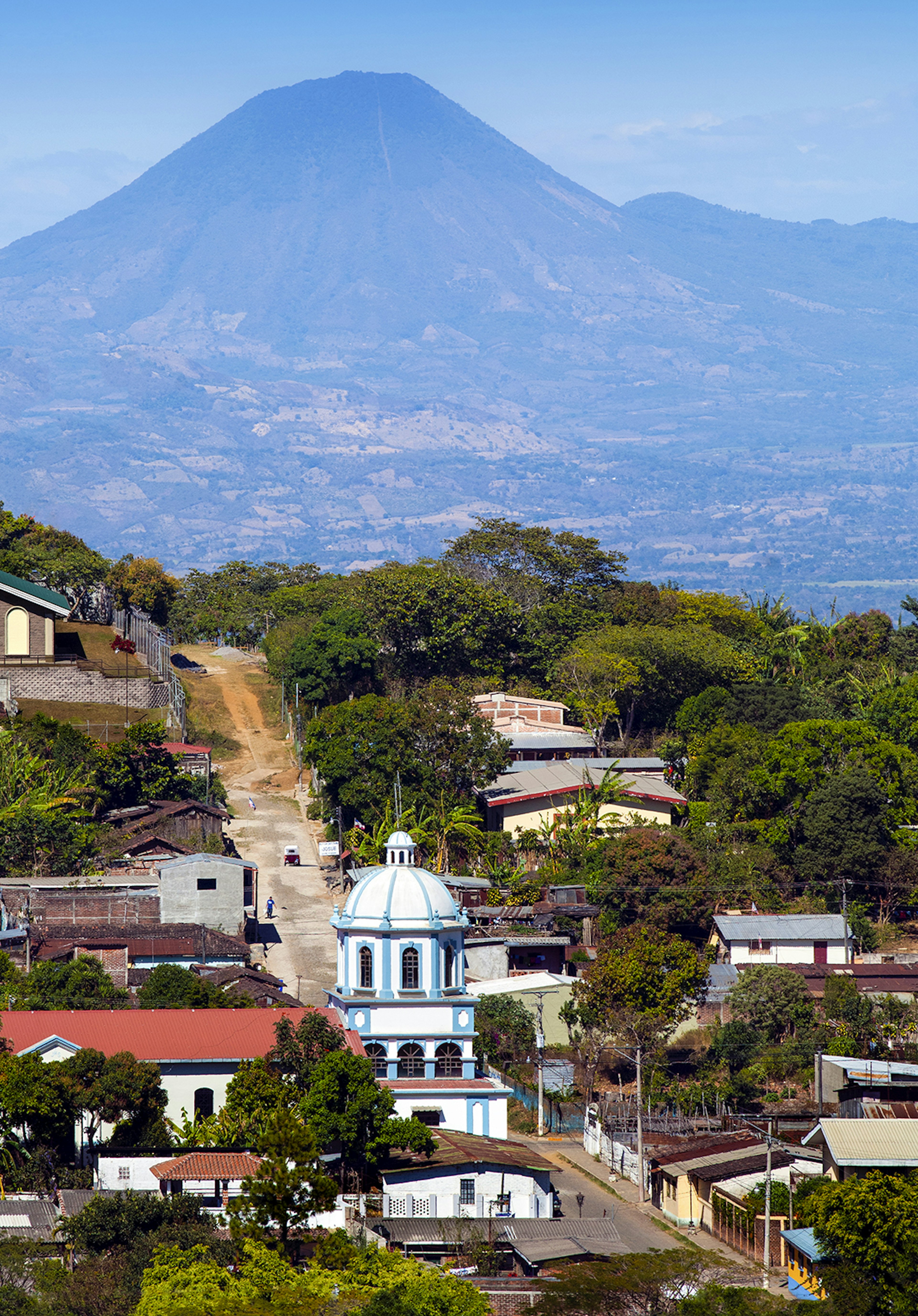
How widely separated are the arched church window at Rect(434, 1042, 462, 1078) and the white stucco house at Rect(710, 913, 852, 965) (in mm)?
20298

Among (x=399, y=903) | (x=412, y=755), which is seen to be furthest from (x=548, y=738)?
(x=399, y=903)

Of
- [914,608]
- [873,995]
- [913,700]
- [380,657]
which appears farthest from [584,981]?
[914,608]

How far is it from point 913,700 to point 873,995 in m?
25.1

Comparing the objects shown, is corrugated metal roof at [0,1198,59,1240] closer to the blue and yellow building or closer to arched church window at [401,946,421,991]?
arched church window at [401,946,421,991]

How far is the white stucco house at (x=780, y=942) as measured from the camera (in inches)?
2904

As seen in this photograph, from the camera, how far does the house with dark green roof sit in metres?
91.2

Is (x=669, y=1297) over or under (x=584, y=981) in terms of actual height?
under

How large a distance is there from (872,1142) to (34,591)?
184 ft

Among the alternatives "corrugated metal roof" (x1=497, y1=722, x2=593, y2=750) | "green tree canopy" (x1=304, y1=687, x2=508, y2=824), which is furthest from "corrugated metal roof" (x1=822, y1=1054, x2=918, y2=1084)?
"corrugated metal roof" (x1=497, y1=722, x2=593, y2=750)

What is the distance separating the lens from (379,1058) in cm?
5503

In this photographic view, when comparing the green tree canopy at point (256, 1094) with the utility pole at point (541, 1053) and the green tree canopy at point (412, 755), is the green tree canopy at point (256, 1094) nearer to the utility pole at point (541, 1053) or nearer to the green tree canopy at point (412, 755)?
the utility pole at point (541, 1053)

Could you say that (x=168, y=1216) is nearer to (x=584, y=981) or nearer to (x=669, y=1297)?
(x=669, y=1297)

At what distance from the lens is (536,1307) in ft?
130

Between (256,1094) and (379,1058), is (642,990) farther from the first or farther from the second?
(256,1094)
